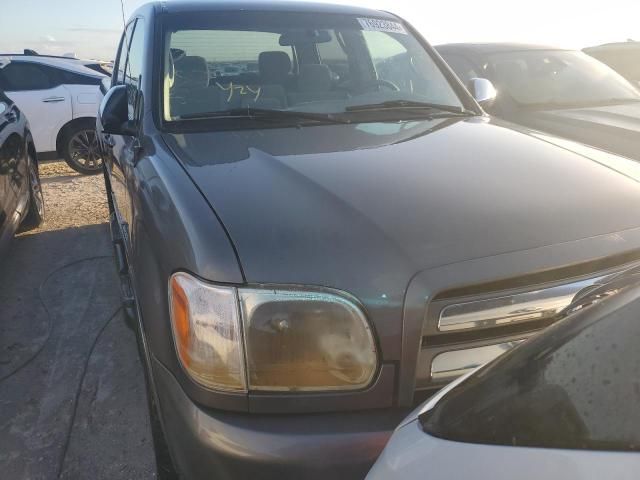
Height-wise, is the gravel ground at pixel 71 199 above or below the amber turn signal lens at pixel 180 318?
below

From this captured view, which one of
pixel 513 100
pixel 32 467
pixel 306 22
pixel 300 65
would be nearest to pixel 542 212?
pixel 300 65

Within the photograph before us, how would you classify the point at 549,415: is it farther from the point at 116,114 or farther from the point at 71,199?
the point at 71,199

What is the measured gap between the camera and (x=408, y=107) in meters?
2.78

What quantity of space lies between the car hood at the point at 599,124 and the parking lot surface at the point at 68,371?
3473mm

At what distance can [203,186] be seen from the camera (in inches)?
70.5

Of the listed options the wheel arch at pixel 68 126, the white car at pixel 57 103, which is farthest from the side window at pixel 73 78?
the wheel arch at pixel 68 126

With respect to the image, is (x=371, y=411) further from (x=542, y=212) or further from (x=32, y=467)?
(x=32, y=467)

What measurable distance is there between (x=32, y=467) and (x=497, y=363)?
2.08 meters

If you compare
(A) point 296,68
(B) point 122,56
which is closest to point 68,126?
(B) point 122,56

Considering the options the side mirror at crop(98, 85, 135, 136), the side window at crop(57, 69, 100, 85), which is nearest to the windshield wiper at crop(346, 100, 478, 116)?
the side mirror at crop(98, 85, 135, 136)

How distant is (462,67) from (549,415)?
16.0 feet

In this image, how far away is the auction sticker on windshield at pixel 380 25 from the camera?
10.5 feet

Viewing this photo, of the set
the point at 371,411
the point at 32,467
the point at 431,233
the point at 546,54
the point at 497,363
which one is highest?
the point at 546,54

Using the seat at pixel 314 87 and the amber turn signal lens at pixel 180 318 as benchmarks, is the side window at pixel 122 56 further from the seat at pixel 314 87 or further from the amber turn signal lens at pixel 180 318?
the amber turn signal lens at pixel 180 318
